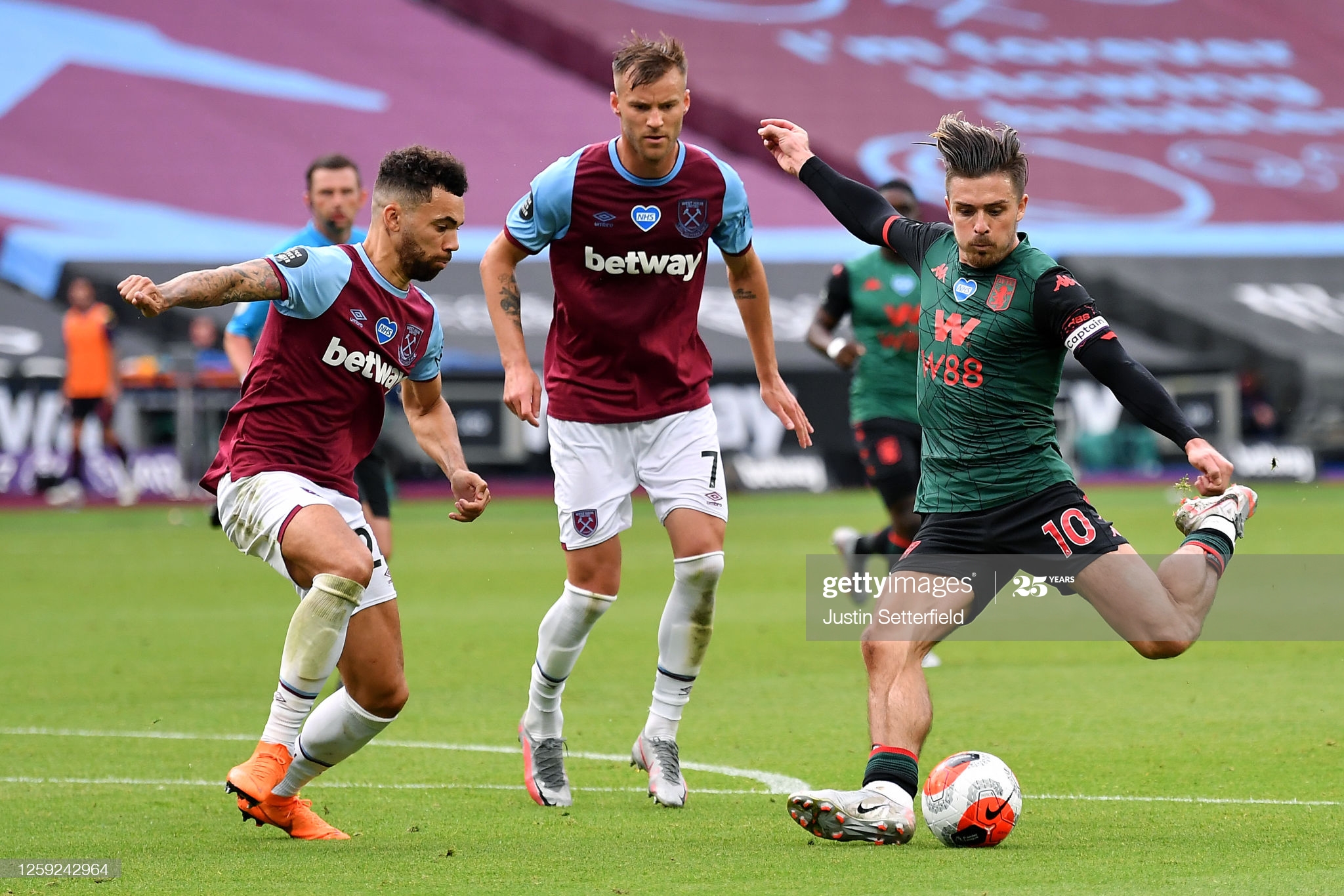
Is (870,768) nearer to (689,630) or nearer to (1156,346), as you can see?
(689,630)

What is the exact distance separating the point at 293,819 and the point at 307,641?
1.87 ft

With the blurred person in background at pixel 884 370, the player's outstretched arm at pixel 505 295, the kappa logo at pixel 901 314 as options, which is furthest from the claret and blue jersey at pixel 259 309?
the kappa logo at pixel 901 314

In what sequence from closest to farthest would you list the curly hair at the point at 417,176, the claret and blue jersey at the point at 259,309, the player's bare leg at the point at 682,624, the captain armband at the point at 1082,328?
1. the captain armband at the point at 1082,328
2. the curly hair at the point at 417,176
3. the player's bare leg at the point at 682,624
4. the claret and blue jersey at the point at 259,309

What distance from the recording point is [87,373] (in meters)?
19.9

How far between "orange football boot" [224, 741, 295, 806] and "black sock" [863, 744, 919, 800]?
1733 mm

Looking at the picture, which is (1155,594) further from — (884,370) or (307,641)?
(884,370)

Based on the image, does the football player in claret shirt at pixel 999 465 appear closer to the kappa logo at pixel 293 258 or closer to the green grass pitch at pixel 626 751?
the green grass pitch at pixel 626 751

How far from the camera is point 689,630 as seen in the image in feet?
21.3

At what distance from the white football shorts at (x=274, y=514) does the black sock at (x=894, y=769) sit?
167 cm

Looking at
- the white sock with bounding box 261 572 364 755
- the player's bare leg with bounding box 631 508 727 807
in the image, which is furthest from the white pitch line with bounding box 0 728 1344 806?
the white sock with bounding box 261 572 364 755

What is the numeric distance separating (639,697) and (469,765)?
1.83 metres

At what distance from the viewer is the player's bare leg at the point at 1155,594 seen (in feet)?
17.6

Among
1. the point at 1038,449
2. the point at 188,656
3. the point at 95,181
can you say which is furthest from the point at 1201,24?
the point at 1038,449

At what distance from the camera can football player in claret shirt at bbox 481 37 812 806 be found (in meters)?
6.38
